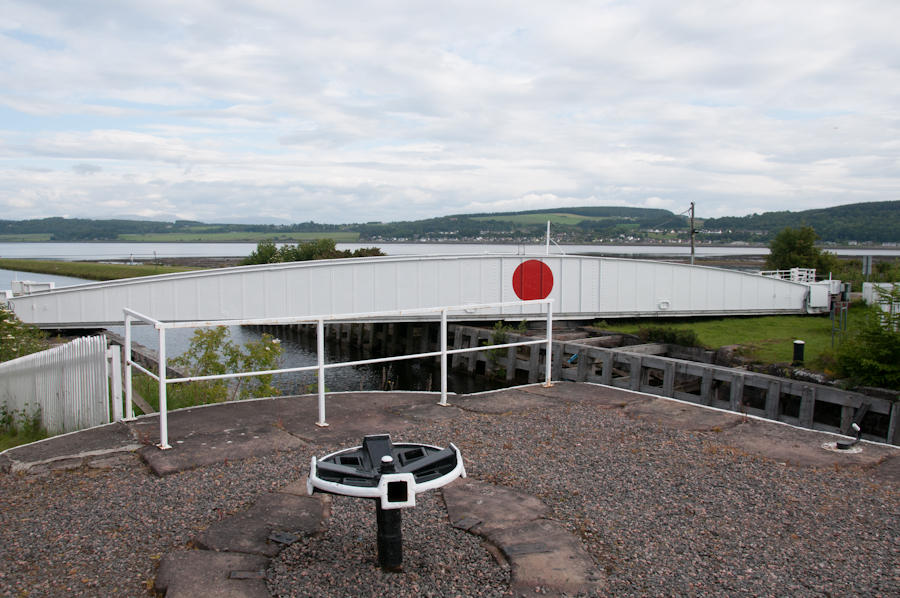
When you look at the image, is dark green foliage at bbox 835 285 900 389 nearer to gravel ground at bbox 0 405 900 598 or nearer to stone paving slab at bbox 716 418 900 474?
stone paving slab at bbox 716 418 900 474

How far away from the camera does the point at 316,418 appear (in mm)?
6699

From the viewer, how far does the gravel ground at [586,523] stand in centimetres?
347

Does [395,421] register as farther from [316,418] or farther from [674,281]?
[674,281]

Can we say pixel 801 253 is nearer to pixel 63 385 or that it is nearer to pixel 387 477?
pixel 63 385

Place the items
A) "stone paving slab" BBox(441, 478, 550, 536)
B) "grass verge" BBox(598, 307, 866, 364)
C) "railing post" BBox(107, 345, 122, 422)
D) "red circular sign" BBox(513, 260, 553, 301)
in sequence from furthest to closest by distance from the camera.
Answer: "red circular sign" BBox(513, 260, 553, 301), "grass verge" BBox(598, 307, 866, 364), "railing post" BBox(107, 345, 122, 422), "stone paving slab" BBox(441, 478, 550, 536)

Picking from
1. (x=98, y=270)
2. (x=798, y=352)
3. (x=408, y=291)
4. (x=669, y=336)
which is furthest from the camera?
(x=98, y=270)

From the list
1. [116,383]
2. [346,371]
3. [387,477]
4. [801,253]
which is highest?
[801,253]

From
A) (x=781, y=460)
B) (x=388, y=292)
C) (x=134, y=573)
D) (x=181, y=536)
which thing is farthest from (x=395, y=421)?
(x=388, y=292)

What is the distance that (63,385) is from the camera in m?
7.05

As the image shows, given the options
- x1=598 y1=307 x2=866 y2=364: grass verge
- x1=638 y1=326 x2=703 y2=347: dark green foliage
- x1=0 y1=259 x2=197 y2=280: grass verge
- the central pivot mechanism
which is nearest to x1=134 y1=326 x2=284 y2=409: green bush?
the central pivot mechanism

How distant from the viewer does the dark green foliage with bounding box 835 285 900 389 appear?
11.7m

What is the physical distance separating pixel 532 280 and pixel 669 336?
5.23 m

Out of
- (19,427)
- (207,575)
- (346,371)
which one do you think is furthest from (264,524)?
(346,371)

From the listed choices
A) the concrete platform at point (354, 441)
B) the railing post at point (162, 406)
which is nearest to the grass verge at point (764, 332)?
the concrete platform at point (354, 441)
